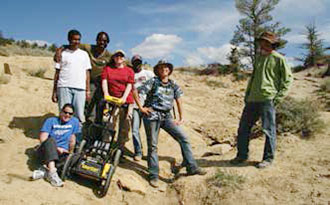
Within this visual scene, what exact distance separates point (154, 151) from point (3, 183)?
2237 millimetres

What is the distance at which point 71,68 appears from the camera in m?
5.04

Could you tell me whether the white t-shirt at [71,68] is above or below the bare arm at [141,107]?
above

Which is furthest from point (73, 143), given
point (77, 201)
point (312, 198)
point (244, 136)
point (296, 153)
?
point (296, 153)

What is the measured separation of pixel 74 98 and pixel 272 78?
3324 millimetres

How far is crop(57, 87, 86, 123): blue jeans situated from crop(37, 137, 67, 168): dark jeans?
0.74 m

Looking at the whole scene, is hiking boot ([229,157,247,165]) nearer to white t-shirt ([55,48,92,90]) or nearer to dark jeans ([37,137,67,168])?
dark jeans ([37,137,67,168])

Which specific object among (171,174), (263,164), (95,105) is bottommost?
(171,174)

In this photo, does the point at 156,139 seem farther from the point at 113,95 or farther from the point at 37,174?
the point at 37,174

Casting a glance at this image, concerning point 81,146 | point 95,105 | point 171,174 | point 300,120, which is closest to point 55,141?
point 81,146

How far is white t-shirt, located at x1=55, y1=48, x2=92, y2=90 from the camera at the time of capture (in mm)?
5035

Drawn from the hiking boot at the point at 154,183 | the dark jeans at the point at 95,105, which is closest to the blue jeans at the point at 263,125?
the hiking boot at the point at 154,183

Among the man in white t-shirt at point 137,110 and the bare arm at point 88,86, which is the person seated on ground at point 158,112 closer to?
the man in white t-shirt at point 137,110

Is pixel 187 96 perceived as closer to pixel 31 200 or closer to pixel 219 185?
pixel 219 185

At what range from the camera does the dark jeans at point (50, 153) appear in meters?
4.46
